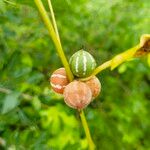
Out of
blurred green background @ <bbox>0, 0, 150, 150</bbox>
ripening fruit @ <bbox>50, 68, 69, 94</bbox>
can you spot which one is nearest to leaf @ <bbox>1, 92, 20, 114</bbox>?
blurred green background @ <bbox>0, 0, 150, 150</bbox>

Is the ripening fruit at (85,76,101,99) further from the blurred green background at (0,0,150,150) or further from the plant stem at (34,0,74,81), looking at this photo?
the blurred green background at (0,0,150,150)

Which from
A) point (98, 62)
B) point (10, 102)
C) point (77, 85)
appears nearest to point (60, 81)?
point (77, 85)

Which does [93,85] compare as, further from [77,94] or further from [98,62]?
[98,62]

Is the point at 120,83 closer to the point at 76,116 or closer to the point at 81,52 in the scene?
the point at 76,116

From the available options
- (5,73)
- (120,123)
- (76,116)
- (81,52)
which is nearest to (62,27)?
(76,116)

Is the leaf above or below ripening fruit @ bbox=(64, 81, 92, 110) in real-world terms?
below

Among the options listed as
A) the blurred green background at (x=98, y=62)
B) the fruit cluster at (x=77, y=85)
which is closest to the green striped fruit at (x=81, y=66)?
the fruit cluster at (x=77, y=85)

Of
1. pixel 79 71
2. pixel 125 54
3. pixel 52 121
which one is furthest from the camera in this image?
pixel 52 121
